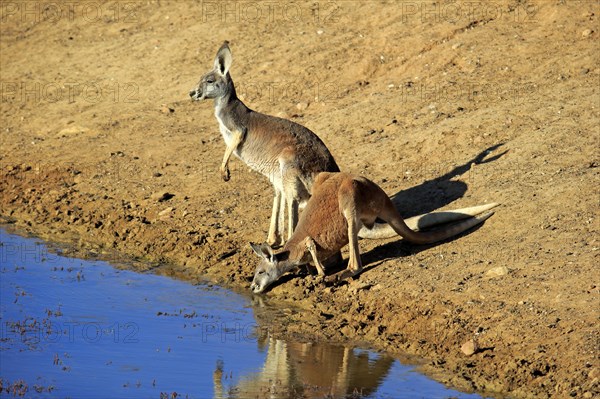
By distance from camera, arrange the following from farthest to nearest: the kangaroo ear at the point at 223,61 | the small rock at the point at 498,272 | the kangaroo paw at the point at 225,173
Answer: the kangaroo ear at the point at 223,61 → the kangaroo paw at the point at 225,173 → the small rock at the point at 498,272

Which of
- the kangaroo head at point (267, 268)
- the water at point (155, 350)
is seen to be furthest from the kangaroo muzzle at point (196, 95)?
the kangaroo head at point (267, 268)

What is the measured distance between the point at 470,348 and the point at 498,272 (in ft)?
4.78

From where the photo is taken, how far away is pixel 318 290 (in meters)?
11.9

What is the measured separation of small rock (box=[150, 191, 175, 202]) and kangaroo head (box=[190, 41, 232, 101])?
174 cm

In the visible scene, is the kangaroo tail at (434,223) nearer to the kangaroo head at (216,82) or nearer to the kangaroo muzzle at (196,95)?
the kangaroo head at (216,82)

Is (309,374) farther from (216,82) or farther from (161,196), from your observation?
(161,196)

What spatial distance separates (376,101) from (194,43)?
4.28 m

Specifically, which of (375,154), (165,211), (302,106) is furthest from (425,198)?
(302,106)

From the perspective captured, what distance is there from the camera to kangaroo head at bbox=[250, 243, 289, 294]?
11766 millimetres

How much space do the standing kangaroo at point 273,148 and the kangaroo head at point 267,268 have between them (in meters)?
0.80

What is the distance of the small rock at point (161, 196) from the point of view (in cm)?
1469

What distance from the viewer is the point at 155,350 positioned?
1027 centimetres

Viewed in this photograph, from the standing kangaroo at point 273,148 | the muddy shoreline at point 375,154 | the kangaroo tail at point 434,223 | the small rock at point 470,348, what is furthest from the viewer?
the standing kangaroo at point 273,148

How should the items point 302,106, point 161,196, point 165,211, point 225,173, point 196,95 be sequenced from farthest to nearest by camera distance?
point 302,106 → point 161,196 → point 165,211 → point 196,95 → point 225,173
